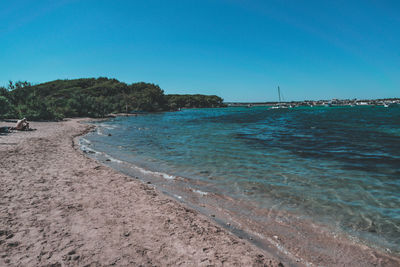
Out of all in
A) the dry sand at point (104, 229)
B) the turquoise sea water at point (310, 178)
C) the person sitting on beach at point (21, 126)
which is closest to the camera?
the dry sand at point (104, 229)

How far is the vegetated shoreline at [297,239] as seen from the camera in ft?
13.0

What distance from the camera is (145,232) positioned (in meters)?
4.41

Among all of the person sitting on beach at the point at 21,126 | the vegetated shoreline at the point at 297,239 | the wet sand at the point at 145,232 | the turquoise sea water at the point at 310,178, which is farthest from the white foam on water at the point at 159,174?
the person sitting on beach at the point at 21,126

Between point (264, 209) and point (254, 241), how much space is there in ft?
5.56

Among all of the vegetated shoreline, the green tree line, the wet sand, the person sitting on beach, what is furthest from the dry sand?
the green tree line

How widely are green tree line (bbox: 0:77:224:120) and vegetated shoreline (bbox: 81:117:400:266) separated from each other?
30092 millimetres

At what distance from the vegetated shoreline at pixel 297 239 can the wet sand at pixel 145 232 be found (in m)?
0.02

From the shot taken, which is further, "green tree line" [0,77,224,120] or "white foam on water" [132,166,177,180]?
"green tree line" [0,77,224,120]

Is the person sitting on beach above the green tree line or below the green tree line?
below

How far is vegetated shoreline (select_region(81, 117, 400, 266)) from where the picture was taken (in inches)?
156

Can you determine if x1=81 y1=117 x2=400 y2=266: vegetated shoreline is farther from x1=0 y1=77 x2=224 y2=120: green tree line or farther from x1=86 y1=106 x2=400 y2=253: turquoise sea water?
x1=0 y1=77 x2=224 y2=120: green tree line

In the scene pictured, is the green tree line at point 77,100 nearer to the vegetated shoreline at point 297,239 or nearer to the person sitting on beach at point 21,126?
the person sitting on beach at point 21,126

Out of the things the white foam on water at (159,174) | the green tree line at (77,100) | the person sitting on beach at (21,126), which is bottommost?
the white foam on water at (159,174)

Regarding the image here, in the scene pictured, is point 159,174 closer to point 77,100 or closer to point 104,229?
point 104,229
